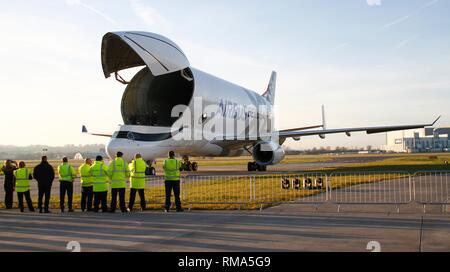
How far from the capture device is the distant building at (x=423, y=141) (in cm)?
13427

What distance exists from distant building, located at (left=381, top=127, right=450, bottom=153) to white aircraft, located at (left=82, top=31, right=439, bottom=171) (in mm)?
112643

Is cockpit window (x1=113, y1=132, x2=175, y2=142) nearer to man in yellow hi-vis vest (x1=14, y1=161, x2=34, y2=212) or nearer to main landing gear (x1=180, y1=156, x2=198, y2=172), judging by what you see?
main landing gear (x1=180, y1=156, x2=198, y2=172)

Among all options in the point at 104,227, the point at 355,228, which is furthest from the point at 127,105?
the point at 355,228

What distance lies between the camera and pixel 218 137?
88.9 feet

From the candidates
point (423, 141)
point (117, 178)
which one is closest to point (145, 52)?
point (117, 178)

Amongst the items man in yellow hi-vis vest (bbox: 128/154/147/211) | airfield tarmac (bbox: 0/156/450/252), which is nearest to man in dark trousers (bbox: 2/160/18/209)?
airfield tarmac (bbox: 0/156/450/252)

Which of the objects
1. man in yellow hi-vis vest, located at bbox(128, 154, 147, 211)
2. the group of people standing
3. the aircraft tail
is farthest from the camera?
the aircraft tail

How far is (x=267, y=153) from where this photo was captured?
1069 inches

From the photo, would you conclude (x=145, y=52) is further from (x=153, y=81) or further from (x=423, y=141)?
(x=423, y=141)

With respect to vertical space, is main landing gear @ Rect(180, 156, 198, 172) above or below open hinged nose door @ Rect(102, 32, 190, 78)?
below

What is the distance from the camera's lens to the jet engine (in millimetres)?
26469
